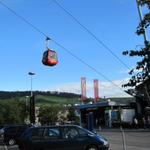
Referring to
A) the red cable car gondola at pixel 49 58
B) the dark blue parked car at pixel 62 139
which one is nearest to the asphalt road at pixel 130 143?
the dark blue parked car at pixel 62 139

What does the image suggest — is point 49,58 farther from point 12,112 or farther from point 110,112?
point 12,112

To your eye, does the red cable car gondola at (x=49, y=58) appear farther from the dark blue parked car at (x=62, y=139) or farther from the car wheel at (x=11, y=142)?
the car wheel at (x=11, y=142)

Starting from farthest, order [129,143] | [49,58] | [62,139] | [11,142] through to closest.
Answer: [11,142] < [129,143] < [62,139] < [49,58]

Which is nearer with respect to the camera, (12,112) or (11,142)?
(11,142)

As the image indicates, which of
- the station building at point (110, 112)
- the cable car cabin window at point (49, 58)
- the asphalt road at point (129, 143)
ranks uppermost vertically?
the station building at point (110, 112)

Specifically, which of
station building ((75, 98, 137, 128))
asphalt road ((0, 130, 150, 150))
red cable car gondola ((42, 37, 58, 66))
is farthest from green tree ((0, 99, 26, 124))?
red cable car gondola ((42, 37, 58, 66))

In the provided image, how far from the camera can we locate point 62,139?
25.0 meters

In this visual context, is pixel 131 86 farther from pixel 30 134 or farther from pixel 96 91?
pixel 96 91

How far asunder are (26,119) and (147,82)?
138110 mm

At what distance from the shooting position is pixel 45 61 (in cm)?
2064

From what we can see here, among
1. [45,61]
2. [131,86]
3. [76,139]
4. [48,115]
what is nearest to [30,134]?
[76,139]

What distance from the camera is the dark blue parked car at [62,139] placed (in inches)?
974

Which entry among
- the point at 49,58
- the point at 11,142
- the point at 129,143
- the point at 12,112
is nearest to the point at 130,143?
the point at 129,143

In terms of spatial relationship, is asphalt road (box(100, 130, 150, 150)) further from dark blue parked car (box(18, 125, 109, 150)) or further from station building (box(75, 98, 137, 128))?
station building (box(75, 98, 137, 128))
